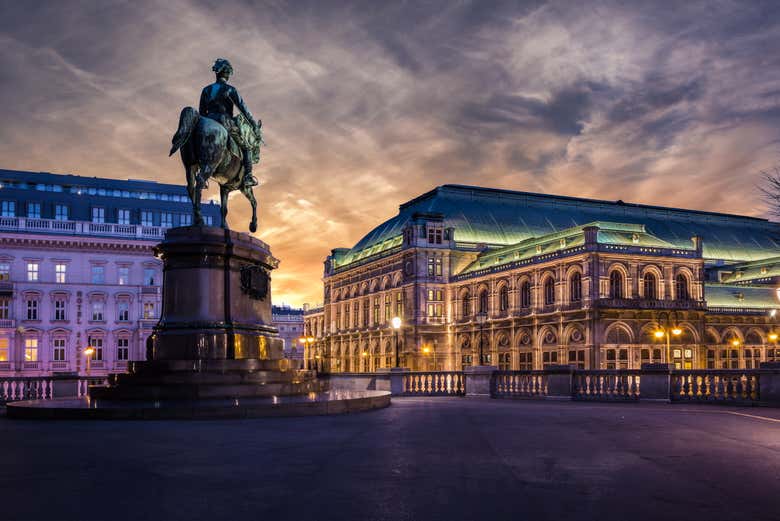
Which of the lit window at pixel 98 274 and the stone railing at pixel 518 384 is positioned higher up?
the lit window at pixel 98 274

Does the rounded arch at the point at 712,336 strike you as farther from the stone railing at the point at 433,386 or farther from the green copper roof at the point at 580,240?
the stone railing at the point at 433,386

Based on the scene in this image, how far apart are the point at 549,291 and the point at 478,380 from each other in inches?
2098

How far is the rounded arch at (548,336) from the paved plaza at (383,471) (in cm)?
6703

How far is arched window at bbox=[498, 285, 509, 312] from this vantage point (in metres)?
92.2

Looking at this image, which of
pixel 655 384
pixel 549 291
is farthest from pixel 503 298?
pixel 655 384

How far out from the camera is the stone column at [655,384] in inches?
1100

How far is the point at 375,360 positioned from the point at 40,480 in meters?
109

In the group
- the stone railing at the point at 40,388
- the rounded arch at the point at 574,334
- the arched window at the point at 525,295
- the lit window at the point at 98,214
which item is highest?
the lit window at the point at 98,214

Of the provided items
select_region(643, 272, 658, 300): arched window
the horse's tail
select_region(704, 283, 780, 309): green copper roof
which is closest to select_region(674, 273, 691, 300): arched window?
select_region(643, 272, 658, 300): arched window

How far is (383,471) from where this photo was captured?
1011 centimetres

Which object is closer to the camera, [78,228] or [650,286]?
[78,228]

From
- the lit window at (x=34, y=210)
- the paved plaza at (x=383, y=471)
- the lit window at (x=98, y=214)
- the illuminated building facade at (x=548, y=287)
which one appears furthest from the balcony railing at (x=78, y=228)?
the paved plaza at (x=383, y=471)

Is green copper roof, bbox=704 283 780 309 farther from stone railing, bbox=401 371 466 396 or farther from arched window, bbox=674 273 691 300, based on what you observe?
stone railing, bbox=401 371 466 396

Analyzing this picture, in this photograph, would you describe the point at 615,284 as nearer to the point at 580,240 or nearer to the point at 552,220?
the point at 580,240
